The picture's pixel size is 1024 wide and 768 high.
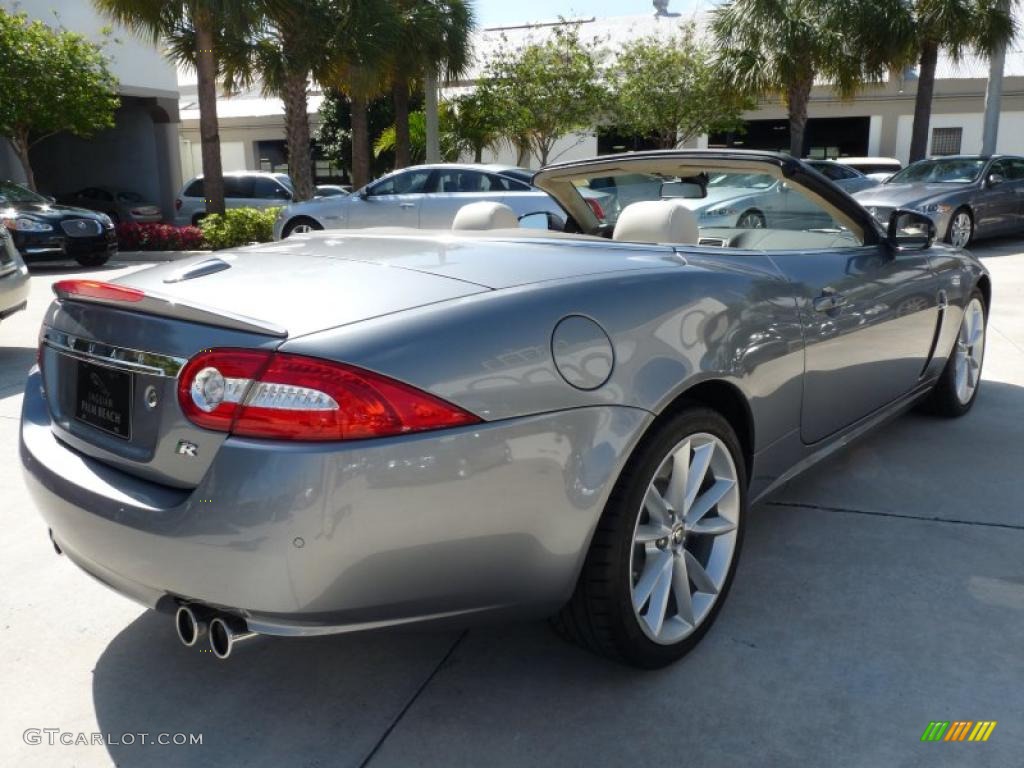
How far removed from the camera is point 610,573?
2.38 meters

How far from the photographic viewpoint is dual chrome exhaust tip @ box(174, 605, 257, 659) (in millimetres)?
2131

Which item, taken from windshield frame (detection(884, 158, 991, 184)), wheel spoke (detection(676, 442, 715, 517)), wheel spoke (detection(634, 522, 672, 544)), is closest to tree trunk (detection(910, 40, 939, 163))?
windshield frame (detection(884, 158, 991, 184))

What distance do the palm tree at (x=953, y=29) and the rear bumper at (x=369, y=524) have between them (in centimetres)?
1823

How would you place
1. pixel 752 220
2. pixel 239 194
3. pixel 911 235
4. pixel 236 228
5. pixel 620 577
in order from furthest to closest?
pixel 239 194 < pixel 236 228 < pixel 752 220 < pixel 911 235 < pixel 620 577

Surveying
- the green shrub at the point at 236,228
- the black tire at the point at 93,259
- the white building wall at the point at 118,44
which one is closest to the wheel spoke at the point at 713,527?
the black tire at the point at 93,259

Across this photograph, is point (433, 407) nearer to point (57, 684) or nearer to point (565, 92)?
point (57, 684)

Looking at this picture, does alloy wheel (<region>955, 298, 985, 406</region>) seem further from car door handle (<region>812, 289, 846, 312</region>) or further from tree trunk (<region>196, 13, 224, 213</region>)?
tree trunk (<region>196, 13, 224, 213</region>)

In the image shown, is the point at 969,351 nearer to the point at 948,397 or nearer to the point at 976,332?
the point at 976,332

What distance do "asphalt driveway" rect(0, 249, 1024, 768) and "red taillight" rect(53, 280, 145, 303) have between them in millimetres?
1028

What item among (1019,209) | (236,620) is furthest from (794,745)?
(1019,209)

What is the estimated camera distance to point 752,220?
428 centimetres

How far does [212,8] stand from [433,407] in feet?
49.6

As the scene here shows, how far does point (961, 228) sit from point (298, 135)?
36.5 ft

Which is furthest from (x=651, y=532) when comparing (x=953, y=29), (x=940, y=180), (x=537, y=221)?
(x=953, y=29)
